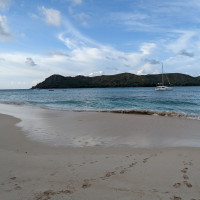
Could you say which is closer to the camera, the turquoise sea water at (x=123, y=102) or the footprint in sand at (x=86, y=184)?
the footprint in sand at (x=86, y=184)

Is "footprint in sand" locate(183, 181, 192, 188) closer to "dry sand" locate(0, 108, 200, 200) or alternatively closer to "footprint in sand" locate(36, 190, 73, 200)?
"dry sand" locate(0, 108, 200, 200)

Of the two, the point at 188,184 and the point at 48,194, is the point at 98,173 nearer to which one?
the point at 48,194

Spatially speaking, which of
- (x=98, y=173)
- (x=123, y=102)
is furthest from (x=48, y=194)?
(x=123, y=102)

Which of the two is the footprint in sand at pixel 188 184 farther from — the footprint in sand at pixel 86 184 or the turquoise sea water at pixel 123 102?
the turquoise sea water at pixel 123 102

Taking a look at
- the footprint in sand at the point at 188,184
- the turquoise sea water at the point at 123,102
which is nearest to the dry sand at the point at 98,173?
the footprint in sand at the point at 188,184

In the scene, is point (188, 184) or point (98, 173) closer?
point (188, 184)

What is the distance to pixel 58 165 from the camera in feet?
16.9

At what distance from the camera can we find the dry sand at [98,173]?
12.0ft

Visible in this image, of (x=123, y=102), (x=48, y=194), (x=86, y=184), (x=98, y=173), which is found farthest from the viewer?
(x=123, y=102)

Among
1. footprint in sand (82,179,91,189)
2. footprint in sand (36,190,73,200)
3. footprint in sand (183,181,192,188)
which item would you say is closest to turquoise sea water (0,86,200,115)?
footprint in sand (183,181,192,188)

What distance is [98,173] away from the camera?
461 cm

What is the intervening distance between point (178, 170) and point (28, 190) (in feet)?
12.6

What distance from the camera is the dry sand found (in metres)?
3.65

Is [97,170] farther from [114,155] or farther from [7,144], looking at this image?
[7,144]
